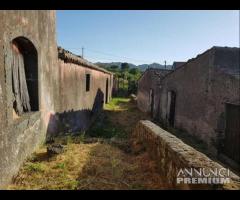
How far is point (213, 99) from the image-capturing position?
958 cm

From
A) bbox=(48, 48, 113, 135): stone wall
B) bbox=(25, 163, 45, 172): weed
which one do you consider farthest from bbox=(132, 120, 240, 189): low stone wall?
bbox=(48, 48, 113, 135): stone wall

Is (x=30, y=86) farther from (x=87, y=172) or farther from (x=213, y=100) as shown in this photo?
(x=213, y=100)

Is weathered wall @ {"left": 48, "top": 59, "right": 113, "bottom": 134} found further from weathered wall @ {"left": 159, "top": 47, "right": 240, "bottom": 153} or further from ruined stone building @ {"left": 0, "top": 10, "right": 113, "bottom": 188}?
weathered wall @ {"left": 159, "top": 47, "right": 240, "bottom": 153}

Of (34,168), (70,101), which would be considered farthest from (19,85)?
(70,101)

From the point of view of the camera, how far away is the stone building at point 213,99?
27.6 feet

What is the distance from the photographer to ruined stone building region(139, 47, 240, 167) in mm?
8406

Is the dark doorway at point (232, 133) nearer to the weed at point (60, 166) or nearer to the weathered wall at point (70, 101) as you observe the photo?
the weathered wall at point (70, 101)

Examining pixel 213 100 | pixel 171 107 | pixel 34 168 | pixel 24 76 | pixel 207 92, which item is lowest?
pixel 34 168

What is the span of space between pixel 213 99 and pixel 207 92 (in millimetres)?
619

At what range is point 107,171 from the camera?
201 inches

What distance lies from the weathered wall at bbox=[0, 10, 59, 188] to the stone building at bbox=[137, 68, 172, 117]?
36.7 ft
